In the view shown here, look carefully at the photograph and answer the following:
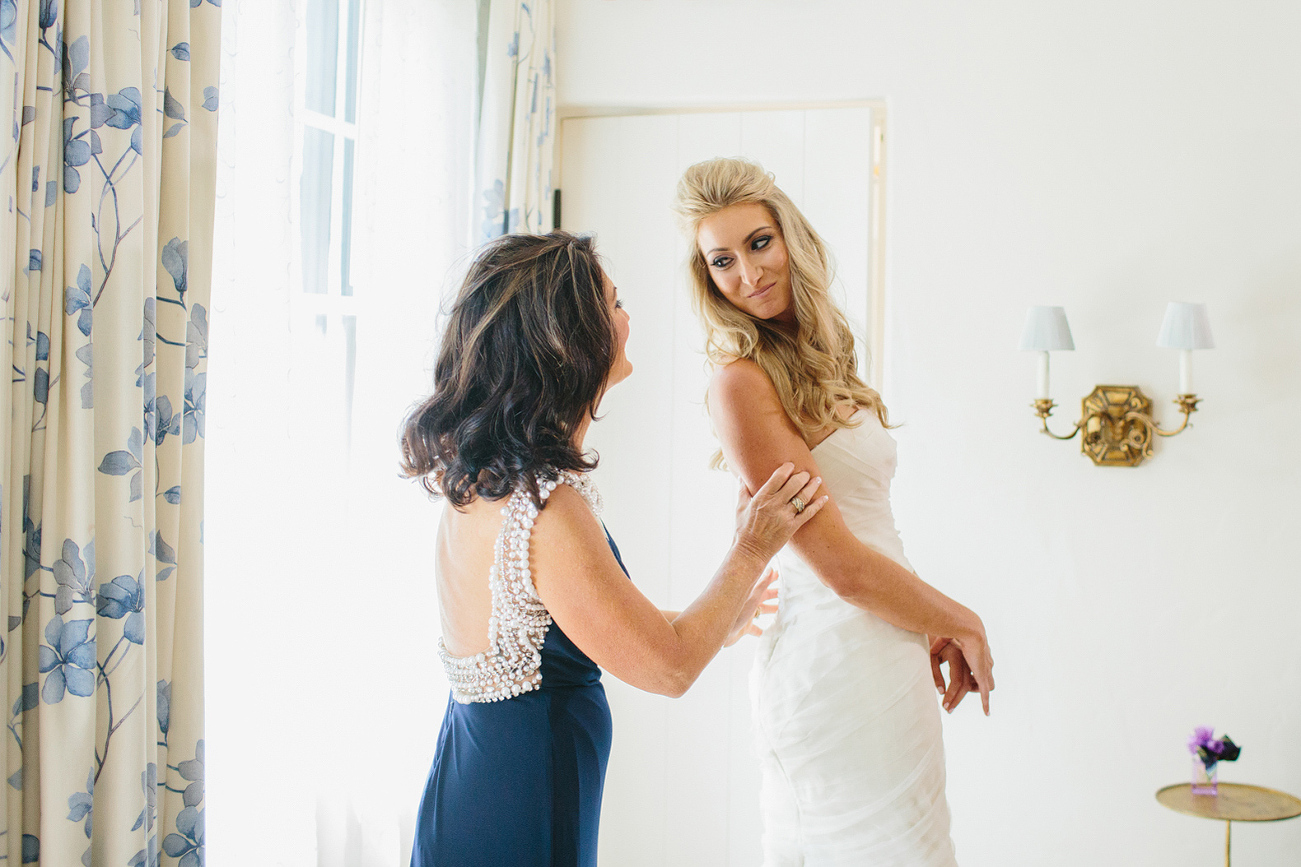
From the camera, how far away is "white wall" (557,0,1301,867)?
2324 millimetres

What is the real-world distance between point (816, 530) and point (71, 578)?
1.00 metres

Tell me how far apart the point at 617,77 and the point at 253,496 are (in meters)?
1.63

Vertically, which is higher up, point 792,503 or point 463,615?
point 792,503

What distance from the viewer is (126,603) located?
1190 mm

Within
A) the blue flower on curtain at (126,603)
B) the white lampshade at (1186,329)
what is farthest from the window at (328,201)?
the white lampshade at (1186,329)

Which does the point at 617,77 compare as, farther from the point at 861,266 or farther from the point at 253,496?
the point at 253,496

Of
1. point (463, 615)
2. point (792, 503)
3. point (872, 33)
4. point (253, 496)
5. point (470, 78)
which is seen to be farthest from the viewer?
point (872, 33)

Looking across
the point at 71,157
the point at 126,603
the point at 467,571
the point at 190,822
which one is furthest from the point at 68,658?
the point at 71,157

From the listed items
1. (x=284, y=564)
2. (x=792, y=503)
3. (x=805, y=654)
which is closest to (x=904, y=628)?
(x=805, y=654)

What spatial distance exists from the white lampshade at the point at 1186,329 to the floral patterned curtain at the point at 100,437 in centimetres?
203

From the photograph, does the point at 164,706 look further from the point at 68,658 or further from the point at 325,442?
the point at 325,442

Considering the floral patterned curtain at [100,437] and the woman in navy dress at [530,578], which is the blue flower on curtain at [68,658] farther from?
the woman in navy dress at [530,578]

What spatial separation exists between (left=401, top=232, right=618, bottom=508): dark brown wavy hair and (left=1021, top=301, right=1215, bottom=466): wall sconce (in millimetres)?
1440

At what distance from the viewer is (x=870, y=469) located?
1.62 m
